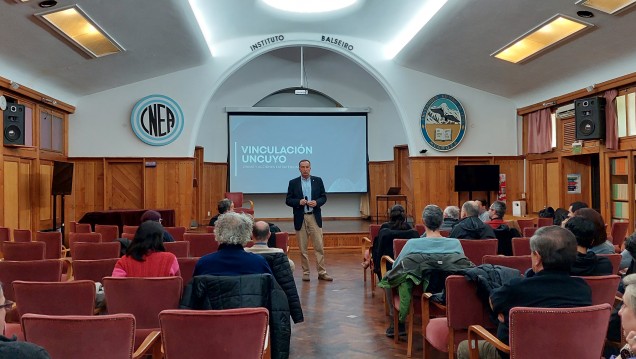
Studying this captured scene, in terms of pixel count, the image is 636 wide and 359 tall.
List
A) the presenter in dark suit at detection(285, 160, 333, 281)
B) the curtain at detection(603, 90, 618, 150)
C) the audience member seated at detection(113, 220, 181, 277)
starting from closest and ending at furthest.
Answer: the audience member seated at detection(113, 220, 181, 277) < the presenter in dark suit at detection(285, 160, 333, 281) < the curtain at detection(603, 90, 618, 150)

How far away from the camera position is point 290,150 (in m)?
13.8

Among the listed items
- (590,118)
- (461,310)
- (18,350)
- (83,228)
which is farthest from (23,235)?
(590,118)

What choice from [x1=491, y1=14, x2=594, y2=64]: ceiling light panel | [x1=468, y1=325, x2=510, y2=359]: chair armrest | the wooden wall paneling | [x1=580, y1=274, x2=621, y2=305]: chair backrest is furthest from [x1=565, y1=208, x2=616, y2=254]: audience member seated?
the wooden wall paneling

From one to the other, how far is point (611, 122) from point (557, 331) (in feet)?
23.8

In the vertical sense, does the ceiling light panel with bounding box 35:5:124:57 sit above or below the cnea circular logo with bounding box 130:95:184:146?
above

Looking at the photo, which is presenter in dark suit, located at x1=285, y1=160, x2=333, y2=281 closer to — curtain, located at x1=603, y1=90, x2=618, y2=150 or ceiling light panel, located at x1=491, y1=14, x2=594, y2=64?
ceiling light panel, located at x1=491, y1=14, x2=594, y2=64

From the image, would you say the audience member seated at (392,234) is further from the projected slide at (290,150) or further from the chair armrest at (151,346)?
the projected slide at (290,150)

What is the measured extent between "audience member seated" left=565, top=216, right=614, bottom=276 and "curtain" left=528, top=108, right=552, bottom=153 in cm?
749

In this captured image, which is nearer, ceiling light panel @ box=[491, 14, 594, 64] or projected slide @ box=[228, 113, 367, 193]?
ceiling light panel @ box=[491, 14, 594, 64]

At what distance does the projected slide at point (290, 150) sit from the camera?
1369cm

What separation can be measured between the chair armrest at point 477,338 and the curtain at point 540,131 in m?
8.38

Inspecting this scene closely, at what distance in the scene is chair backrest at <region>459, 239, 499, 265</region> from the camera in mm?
4344

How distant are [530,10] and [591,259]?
546 cm

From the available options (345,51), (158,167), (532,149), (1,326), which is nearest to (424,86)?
(345,51)
